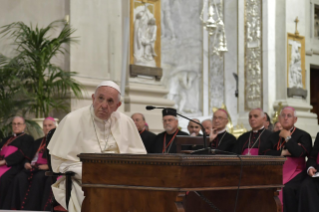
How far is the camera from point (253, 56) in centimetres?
1247

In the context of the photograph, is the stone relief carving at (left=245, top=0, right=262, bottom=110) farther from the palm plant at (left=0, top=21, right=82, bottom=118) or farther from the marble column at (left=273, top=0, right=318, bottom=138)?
the palm plant at (left=0, top=21, right=82, bottom=118)

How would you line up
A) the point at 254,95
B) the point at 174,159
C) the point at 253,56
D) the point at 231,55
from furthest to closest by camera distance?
the point at 231,55, the point at 253,56, the point at 254,95, the point at 174,159

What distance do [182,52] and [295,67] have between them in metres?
3.12

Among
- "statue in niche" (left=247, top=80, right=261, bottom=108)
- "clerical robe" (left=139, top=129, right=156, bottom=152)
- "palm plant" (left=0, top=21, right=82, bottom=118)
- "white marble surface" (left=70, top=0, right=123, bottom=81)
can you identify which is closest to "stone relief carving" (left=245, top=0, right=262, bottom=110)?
"statue in niche" (left=247, top=80, right=261, bottom=108)

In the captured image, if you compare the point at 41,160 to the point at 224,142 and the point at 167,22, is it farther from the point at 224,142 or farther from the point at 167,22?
the point at 167,22

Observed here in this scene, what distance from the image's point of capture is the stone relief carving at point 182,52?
A: 1390 cm

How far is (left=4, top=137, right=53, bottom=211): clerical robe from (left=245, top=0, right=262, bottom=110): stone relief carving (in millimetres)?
6139

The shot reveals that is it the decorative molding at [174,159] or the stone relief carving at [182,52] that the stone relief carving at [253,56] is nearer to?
the stone relief carving at [182,52]

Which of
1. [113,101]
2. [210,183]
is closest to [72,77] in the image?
[113,101]

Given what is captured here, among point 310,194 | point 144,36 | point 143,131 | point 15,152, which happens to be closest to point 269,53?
point 144,36

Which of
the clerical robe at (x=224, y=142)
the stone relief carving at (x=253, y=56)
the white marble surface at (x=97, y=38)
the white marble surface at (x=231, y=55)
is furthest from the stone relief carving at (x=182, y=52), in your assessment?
the clerical robe at (x=224, y=142)

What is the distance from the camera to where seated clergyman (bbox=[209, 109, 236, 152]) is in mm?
7383

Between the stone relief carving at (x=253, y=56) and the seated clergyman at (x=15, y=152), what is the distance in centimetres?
614

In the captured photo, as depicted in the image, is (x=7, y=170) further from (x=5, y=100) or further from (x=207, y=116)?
(x=207, y=116)
